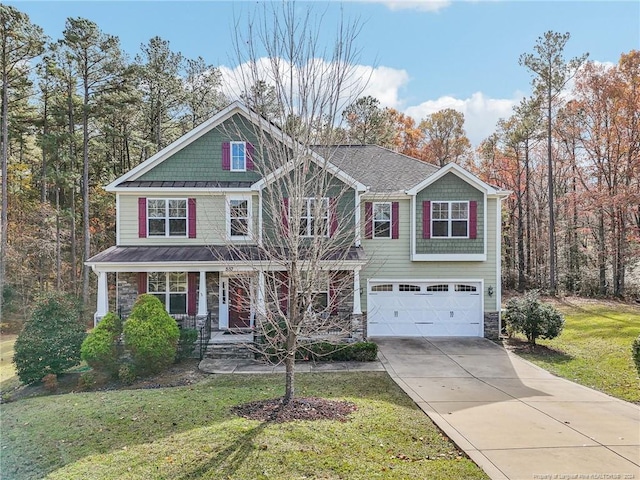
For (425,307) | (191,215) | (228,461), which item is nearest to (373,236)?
(425,307)

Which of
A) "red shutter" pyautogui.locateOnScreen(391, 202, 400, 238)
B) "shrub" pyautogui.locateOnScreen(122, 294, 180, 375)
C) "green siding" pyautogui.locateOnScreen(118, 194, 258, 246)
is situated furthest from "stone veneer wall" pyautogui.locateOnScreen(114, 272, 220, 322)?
"red shutter" pyautogui.locateOnScreen(391, 202, 400, 238)

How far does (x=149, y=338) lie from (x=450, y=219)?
36.4ft

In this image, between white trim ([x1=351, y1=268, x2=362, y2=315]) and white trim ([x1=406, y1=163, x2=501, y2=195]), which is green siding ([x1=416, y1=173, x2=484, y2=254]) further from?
white trim ([x1=351, y1=268, x2=362, y2=315])

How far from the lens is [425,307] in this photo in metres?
16.0

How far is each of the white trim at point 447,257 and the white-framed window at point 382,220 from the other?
1407 mm

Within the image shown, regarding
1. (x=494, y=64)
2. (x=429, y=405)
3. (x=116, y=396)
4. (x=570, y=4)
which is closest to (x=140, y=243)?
(x=116, y=396)

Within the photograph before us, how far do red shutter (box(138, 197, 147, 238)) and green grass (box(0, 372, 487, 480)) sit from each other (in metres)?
7.92

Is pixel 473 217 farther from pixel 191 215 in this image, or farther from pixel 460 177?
pixel 191 215

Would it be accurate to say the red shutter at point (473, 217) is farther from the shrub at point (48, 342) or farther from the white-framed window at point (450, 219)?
the shrub at point (48, 342)

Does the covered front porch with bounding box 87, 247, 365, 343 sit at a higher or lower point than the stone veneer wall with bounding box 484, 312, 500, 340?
higher

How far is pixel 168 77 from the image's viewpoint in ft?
90.3

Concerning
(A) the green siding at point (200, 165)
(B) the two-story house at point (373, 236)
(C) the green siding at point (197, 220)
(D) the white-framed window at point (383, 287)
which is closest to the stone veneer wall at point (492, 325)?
(B) the two-story house at point (373, 236)

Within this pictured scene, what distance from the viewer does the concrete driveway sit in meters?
5.69

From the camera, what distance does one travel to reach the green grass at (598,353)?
34.4ft
